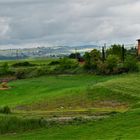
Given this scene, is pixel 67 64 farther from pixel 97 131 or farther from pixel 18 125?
pixel 97 131

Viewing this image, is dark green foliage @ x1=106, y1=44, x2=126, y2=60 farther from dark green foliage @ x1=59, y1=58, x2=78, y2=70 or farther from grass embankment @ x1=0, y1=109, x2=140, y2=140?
grass embankment @ x1=0, y1=109, x2=140, y2=140

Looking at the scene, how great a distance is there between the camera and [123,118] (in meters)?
44.5

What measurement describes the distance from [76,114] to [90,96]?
1422 cm

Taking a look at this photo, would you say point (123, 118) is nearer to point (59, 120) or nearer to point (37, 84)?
point (59, 120)

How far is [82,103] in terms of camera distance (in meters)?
63.1

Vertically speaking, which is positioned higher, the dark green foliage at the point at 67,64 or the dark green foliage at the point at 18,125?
the dark green foliage at the point at 67,64

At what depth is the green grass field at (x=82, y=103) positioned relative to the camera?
39781mm

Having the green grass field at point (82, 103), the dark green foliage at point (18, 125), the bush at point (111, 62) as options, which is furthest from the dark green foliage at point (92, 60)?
the dark green foliage at point (18, 125)

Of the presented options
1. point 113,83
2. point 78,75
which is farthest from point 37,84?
point 113,83

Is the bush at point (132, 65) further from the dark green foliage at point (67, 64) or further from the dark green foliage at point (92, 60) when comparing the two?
the dark green foliage at point (67, 64)

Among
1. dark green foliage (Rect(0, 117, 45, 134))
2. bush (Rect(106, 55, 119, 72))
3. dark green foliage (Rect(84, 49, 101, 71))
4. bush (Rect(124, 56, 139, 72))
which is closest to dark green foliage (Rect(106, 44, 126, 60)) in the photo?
dark green foliage (Rect(84, 49, 101, 71))

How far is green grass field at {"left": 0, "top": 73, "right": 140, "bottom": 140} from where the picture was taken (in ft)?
131

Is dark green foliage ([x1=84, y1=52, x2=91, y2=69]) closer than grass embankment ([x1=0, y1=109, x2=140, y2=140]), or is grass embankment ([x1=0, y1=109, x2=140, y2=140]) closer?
grass embankment ([x1=0, y1=109, x2=140, y2=140])

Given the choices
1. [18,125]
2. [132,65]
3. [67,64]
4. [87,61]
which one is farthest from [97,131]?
[67,64]
